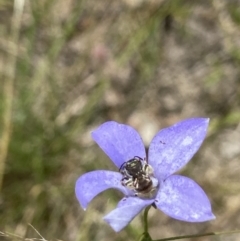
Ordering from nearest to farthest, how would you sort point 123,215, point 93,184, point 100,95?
point 123,215
point 93,184
point 100,95

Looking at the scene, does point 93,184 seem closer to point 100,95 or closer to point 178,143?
point 178,143

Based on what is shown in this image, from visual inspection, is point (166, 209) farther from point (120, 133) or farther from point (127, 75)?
point (127, 75)

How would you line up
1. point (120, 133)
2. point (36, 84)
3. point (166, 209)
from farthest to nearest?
point (36, 84) → point (120, 133) → point (166, 209)

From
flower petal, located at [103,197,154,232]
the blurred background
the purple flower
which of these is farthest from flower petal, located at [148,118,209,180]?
the blurred background

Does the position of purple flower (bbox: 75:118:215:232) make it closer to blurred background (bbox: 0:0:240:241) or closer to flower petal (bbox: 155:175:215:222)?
flower petal (bbox: 155:175:215:222)

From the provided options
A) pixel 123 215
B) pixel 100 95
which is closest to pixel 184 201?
pixel 123 215

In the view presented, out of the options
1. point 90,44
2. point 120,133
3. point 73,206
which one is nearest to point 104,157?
point 73,206
